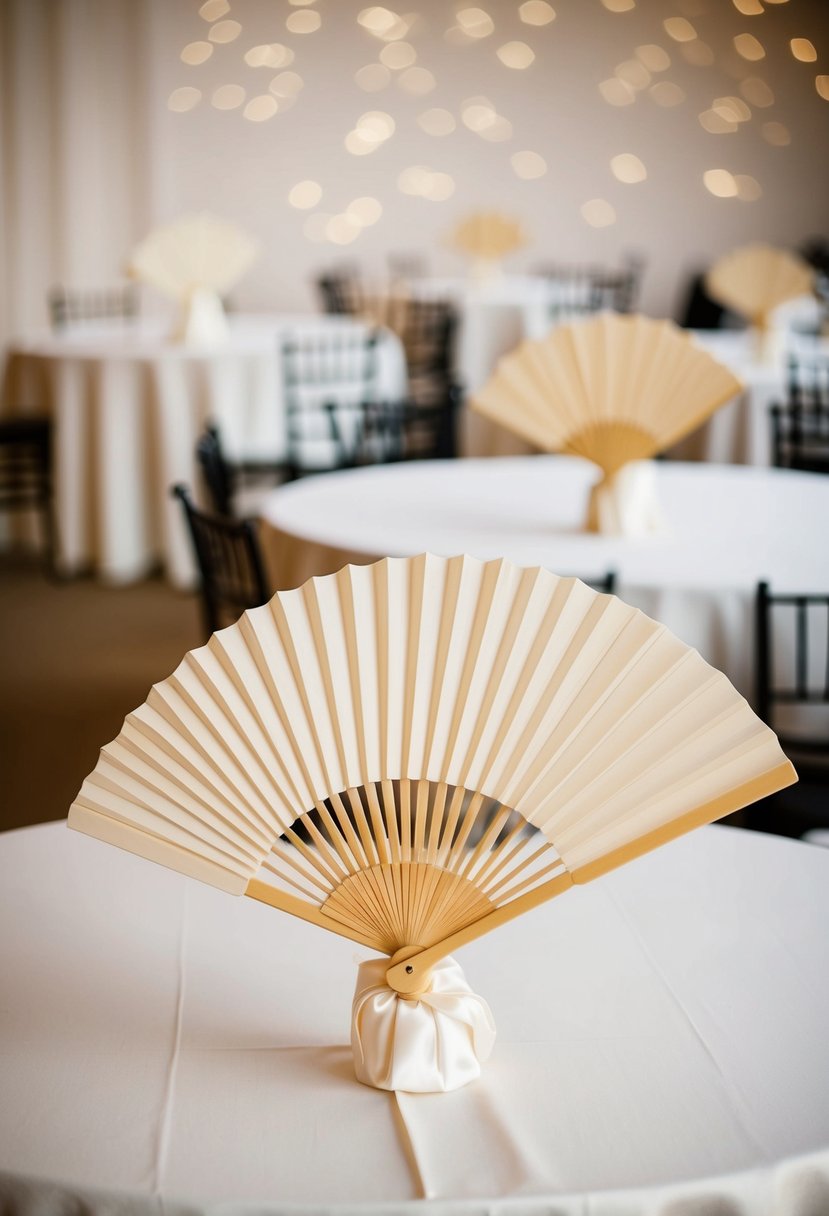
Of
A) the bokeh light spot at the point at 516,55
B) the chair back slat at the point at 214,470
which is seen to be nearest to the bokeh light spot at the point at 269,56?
the bokeh light spot at the point at 516,55

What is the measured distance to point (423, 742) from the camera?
3.15 feet

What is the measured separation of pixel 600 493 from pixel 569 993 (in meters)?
1.63

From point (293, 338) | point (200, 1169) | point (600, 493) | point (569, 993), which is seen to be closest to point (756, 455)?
point (293, 338)

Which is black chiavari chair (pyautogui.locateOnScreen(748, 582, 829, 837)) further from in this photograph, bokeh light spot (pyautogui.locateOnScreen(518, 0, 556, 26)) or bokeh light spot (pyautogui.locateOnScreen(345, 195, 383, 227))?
bokeh light spot (pyautogui.locateOnScreen(518, 0, 556, 26))

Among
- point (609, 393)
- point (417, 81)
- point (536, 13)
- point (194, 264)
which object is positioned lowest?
point (609, 393)

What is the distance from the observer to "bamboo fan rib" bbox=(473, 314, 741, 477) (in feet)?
8.19

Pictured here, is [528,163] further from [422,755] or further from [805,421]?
[422,755]

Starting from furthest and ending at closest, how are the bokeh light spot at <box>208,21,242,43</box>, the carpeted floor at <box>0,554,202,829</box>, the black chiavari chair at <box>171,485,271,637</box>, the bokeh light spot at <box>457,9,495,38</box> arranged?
the bokeh light spot at <box>457,9,495,38</box>
the bokeh light spot at <box>208,21,242,43</box>
the carpeted floor at <box>0,554,202,829</box>
the black chiavari chair at <box>171,485,271,637</box>

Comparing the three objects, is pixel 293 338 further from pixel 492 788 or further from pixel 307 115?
pixel 492 788

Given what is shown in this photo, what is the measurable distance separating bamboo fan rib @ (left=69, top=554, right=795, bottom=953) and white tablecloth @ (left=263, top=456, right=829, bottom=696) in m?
1.30

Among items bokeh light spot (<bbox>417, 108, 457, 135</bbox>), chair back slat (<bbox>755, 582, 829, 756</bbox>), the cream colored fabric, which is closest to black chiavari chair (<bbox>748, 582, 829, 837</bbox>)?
chair back slat (<bbox>755, 582, 829, 756</bbox>)

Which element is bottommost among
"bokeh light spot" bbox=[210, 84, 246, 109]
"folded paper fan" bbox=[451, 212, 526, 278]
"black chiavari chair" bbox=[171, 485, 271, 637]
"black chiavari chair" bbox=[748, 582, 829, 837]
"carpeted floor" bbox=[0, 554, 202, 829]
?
"carpeted floor" bbox=[0, 554, 202, 829]

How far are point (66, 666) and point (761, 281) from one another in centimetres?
293

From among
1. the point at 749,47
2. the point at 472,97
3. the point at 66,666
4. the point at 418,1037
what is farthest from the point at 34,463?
the point at 749,47
